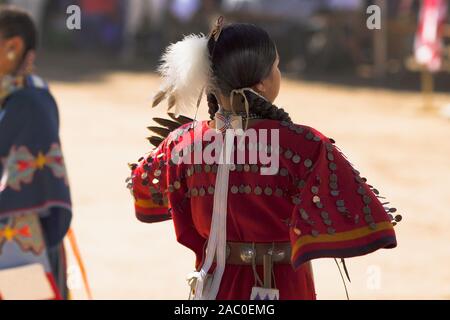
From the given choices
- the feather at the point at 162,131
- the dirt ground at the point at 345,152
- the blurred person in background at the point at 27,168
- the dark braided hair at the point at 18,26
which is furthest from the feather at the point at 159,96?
the dirt ground at the point at 345,152

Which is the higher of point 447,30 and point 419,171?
point 447,30

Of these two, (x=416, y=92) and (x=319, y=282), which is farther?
(x=416, y=92)

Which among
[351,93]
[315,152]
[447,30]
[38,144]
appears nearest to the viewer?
[315,152]

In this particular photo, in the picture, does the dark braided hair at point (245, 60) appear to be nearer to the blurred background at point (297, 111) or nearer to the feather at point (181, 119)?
the feather at point (181, 119)

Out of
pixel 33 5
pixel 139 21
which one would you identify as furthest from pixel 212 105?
pixel 139 21

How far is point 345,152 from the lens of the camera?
33.2 ft

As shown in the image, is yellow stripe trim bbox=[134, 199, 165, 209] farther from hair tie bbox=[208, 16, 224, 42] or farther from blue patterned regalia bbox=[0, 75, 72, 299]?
blue patterned regalia bbox=[0, 75, 72, 299]

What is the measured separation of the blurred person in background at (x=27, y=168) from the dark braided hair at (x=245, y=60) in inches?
51.5

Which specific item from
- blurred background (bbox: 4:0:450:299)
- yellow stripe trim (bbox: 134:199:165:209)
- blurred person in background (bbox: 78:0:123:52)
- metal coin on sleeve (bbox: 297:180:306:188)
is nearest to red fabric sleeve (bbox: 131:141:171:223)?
yellow stripe trim (bbox: 134:199:165:209)

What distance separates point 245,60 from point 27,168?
1.46 m

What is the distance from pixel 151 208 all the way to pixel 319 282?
2.87 m

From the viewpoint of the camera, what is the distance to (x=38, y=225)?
13.1 feet
